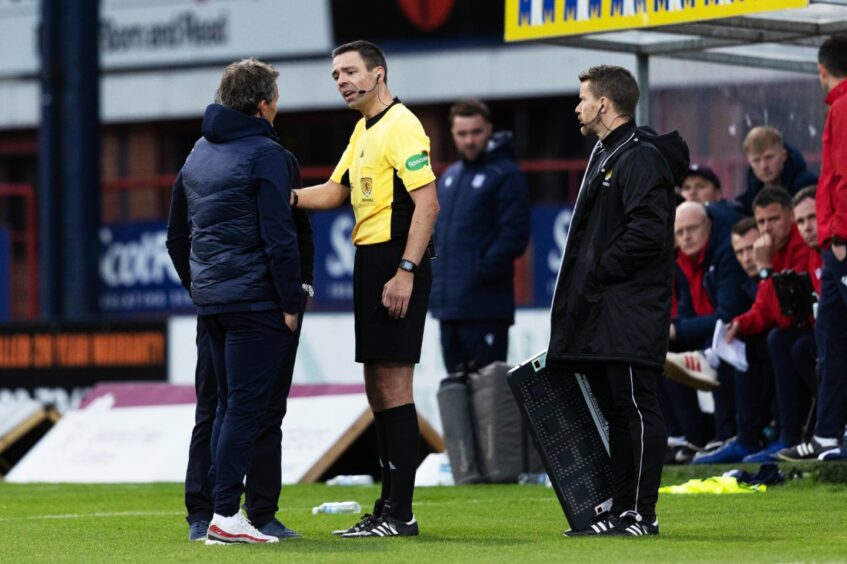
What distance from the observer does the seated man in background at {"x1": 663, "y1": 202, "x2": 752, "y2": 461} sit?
11359 millimetres

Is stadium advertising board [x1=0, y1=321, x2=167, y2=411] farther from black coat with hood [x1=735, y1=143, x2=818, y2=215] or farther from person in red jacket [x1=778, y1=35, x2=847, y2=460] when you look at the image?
person in red jacket [x1=778, y1=35, x2=847, y2=460]

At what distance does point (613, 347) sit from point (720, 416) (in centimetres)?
403

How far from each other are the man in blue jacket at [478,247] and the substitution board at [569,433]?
13.1 feet

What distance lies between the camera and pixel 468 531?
8273mm

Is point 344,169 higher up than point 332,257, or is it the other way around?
point 344,169

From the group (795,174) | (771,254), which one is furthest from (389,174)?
(795,174)

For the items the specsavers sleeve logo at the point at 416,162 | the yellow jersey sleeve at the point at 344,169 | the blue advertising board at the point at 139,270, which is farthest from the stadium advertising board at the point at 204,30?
the specsavers sleeve logo at the point at 416,162

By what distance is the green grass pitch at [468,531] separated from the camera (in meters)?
7.06

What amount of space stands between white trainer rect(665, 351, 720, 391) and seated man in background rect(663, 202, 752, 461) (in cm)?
2

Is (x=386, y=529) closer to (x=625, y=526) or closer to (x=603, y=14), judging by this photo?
(x=625, y=526)

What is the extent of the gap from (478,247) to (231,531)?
16.6 ft

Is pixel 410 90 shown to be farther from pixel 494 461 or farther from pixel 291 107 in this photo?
pixel 494 461

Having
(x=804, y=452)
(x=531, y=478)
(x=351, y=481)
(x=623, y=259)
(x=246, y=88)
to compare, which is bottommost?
(x=351, y=481)

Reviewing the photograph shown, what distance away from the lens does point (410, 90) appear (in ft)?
81.5
